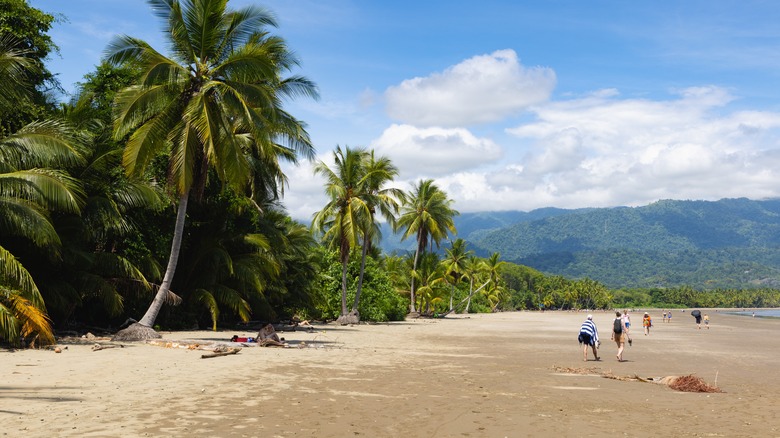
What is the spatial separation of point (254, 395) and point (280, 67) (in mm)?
14651

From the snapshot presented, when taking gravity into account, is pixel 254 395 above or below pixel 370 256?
below

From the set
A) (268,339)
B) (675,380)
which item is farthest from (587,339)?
(268,339)

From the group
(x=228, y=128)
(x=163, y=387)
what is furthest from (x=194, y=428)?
(x=228, y=128)

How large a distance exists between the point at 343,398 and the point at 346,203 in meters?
25.6

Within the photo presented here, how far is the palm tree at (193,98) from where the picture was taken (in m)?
17.9

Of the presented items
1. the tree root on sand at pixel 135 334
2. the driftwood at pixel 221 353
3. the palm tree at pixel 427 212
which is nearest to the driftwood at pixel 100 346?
the tree root on sand at pixel 135 334

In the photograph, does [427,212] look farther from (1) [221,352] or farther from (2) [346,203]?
(1) [221,352]

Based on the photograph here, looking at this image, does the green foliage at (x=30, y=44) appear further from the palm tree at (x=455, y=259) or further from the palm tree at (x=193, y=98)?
the palm tree at (x=455, y=259)

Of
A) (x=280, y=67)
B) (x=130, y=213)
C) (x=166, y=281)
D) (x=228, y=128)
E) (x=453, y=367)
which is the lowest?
(x=453, y=367)

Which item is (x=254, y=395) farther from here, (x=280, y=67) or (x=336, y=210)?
(x=336, y=210)

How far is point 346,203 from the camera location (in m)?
34.9

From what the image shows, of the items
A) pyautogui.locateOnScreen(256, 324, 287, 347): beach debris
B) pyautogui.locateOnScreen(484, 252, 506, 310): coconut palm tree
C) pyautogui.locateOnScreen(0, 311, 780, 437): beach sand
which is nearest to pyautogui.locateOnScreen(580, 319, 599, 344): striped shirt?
pyautogui.locateOnScreen(0, 311, 780, 437): beach sand

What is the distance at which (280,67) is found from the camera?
2167 centimetres

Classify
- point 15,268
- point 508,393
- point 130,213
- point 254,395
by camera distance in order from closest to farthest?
point 254,395
point 508,393
point 15,268
point 130,213
